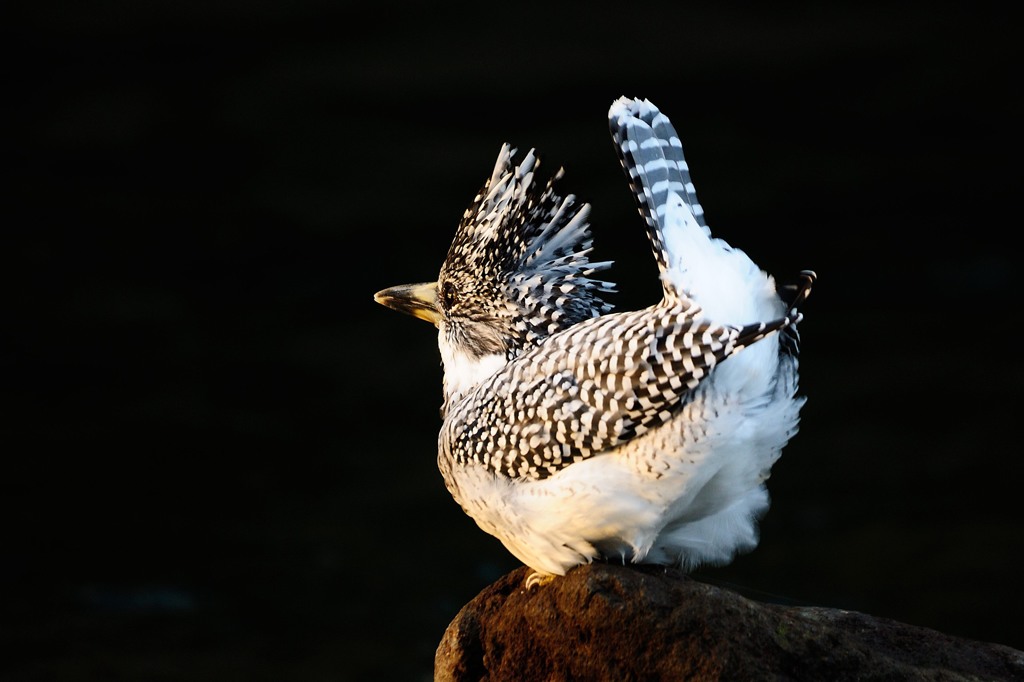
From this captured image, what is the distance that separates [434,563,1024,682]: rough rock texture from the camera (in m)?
3.39

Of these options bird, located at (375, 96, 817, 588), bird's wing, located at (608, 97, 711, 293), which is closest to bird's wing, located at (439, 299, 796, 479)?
bird, located at (375, 96, 817, 588)

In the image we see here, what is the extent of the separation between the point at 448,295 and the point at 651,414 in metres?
1.23

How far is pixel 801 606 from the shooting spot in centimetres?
419

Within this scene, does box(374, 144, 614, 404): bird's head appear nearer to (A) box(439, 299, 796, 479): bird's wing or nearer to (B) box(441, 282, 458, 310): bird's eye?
(B) box(441, 282, 458, 310): bird's eye

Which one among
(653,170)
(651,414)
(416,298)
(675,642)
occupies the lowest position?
(675,642)

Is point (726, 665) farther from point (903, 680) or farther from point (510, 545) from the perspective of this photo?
point (510, 545)

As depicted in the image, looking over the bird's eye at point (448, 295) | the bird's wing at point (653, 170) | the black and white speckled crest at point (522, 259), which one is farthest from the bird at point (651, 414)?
the bird's eye at point (448, 295)

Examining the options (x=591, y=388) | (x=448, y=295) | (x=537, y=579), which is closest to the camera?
(x=591, y=388)

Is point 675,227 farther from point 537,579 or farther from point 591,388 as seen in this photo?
point 537,579

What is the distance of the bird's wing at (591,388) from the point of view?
329 centimetres

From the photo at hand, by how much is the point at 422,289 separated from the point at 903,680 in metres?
2.12

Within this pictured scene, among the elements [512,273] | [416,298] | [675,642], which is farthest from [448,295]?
[675,642]

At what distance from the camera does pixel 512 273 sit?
425 cm

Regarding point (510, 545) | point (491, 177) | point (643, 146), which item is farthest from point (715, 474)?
point (491, 177)
